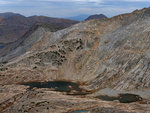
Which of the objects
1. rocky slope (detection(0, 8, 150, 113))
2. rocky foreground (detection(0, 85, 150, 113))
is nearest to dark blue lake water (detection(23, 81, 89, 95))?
rocky slope (detection(0, 8, 150, 113))

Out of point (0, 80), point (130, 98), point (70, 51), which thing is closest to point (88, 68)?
point (70, 51)

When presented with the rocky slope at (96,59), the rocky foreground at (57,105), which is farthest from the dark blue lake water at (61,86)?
the rocky foreground at (57,105)

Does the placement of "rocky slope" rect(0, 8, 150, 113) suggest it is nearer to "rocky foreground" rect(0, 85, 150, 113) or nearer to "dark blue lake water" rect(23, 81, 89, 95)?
"rocky foreground" rect(0, 85, 150, 113)

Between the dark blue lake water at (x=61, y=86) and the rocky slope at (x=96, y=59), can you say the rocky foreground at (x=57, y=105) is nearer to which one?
the rocky slope at (x=96, y=59)

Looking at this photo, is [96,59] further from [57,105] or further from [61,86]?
[57,105]

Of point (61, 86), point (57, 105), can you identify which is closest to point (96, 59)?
point (61, 86)

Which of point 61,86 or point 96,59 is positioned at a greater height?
point 96,59

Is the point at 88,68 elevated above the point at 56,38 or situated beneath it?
situated beneath

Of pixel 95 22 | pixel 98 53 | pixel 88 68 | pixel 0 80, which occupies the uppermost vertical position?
pixel 95 22

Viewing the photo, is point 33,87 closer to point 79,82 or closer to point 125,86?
point 79,82
